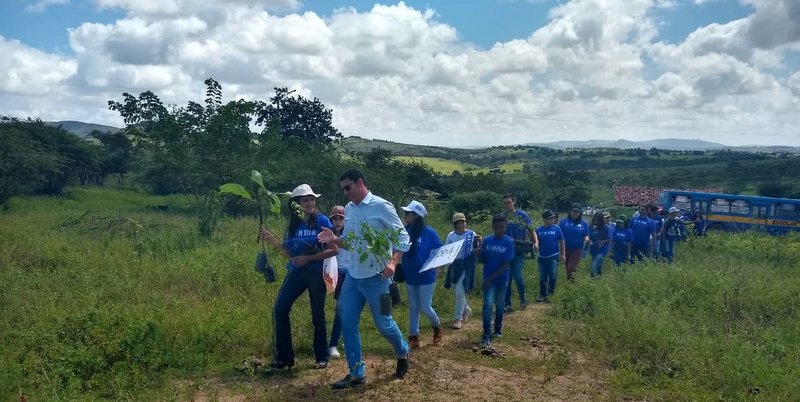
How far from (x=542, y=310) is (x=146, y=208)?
21.2 metres

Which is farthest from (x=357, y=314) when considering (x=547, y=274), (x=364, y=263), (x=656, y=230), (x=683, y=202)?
(x=683, y=202)

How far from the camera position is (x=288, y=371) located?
610 centimetres

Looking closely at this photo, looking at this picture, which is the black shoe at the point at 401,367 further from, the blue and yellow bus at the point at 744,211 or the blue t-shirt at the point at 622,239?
the blue and yellow bus at the point at 744,211

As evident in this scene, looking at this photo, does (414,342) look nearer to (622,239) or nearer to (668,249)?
(622,239)

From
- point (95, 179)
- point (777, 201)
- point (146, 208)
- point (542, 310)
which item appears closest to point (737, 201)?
point (777, 201)

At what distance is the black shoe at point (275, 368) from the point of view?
601 centimetres

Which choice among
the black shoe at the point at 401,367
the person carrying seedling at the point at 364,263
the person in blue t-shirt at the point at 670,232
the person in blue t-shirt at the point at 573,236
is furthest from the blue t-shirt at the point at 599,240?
the person carrying seedling at the point at 364,263

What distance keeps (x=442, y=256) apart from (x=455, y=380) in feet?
4.72

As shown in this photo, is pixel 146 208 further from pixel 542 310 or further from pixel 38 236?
pixel 542 310

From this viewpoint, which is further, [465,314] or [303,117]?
[303,117]

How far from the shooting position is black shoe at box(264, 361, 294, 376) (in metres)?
6.01

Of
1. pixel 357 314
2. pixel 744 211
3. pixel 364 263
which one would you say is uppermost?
pixel 364 263

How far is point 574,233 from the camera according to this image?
10.8m

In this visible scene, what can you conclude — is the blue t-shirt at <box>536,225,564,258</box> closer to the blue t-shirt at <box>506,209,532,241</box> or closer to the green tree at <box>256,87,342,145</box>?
the blue t-shirt at <box>506,209,532,241</box>
